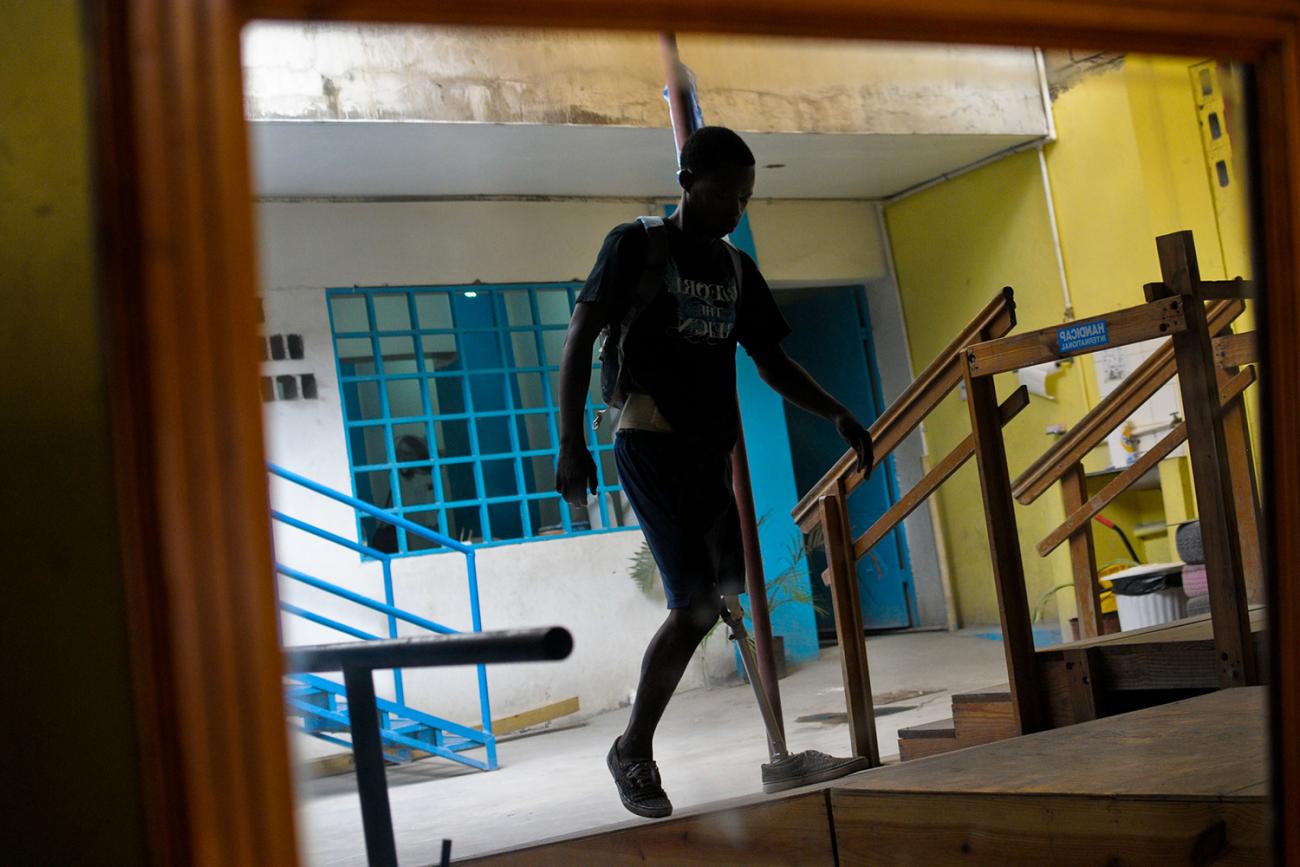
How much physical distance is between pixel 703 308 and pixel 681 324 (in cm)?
8

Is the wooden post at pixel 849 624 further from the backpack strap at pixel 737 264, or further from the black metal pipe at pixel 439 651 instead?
the black metal pipe at pixel 439 651

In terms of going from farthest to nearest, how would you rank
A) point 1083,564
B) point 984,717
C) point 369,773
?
1. point 1083,564
2. point 984,717
3. point 369,773

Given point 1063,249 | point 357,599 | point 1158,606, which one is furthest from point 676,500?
point 1063,249

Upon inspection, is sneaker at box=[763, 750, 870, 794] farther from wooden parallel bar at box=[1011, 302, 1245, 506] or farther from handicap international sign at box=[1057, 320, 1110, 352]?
wooden parallel bar at box=[1011, 302, 1245, 506]

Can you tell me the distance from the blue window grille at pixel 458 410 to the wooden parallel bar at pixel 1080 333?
370 cm

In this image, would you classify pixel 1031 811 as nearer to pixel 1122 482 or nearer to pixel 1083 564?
pixel 1083 564

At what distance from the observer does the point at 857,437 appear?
3047mm

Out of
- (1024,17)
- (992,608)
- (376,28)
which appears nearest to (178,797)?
(376,28)

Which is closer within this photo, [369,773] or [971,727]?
[369,773]

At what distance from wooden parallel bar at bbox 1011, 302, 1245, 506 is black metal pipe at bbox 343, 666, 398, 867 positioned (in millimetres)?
3418

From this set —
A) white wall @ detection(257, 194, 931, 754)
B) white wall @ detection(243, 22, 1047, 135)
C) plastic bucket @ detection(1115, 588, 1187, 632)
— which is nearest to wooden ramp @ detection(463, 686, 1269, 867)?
plastic bucket @ detection(1115, 588, 1187, 632)

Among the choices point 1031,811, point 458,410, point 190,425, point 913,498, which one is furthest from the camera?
point 458,410

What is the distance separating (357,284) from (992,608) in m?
4.52

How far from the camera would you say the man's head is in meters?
2.63
